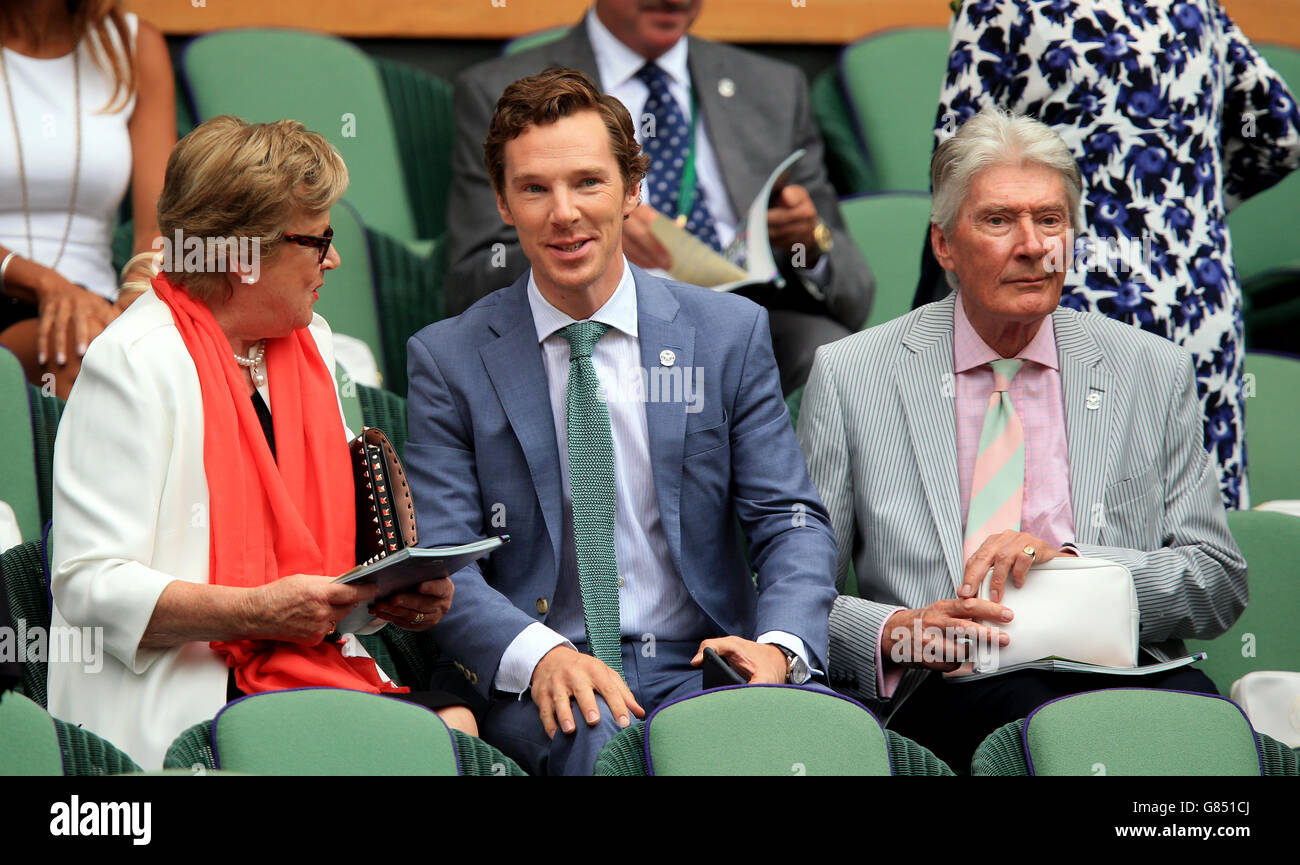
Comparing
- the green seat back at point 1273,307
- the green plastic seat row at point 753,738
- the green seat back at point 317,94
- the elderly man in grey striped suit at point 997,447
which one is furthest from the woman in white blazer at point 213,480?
the green seat back at point 1273,307

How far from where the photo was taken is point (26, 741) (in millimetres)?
1725

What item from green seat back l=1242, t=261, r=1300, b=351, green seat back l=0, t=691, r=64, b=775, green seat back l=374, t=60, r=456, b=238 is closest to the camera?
green seat back l=0, t=691, r=64, b=775

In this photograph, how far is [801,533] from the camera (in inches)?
93.2

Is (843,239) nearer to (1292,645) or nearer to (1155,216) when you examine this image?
(1155,216)

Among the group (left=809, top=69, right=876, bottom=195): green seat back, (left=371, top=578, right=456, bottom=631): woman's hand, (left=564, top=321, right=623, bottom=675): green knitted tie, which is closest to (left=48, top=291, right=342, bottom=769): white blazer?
(left=371, top=578, right=456, bottom=631): woman's hand

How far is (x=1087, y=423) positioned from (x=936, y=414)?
0.81ft

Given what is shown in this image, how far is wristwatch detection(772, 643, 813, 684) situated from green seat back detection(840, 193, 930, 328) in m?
1.83

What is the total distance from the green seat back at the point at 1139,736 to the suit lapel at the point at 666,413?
0.60 meters

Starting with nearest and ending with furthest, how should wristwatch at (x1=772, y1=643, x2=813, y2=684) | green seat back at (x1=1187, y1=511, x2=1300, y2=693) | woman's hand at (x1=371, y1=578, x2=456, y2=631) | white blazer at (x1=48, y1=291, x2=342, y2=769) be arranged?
1. white blazer at (x1=48, y1=291, x2=342, y2=769)
2. woman's hand at (x1=371, y1=578, x2=456, y2=631)
3. wristwatch at (x1=772, y1=643, x2=813, y2=684)
4. green seat back at (x1=1187, y1=511, x2=1300, y2=693)

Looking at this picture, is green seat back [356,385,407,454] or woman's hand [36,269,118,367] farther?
woman's hand [36,269,118,367]

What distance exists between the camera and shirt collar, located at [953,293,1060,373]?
2582 millimetres

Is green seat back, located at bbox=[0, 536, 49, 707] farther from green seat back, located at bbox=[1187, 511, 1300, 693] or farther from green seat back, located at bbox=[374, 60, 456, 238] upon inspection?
green seat back, located at bbox=[374, 60, 456, 238]

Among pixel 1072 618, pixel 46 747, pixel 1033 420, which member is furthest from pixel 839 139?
pixel 46 747

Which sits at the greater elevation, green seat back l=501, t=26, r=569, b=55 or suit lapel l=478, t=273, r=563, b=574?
green seat back l=501, t=26, r=569, b=55
